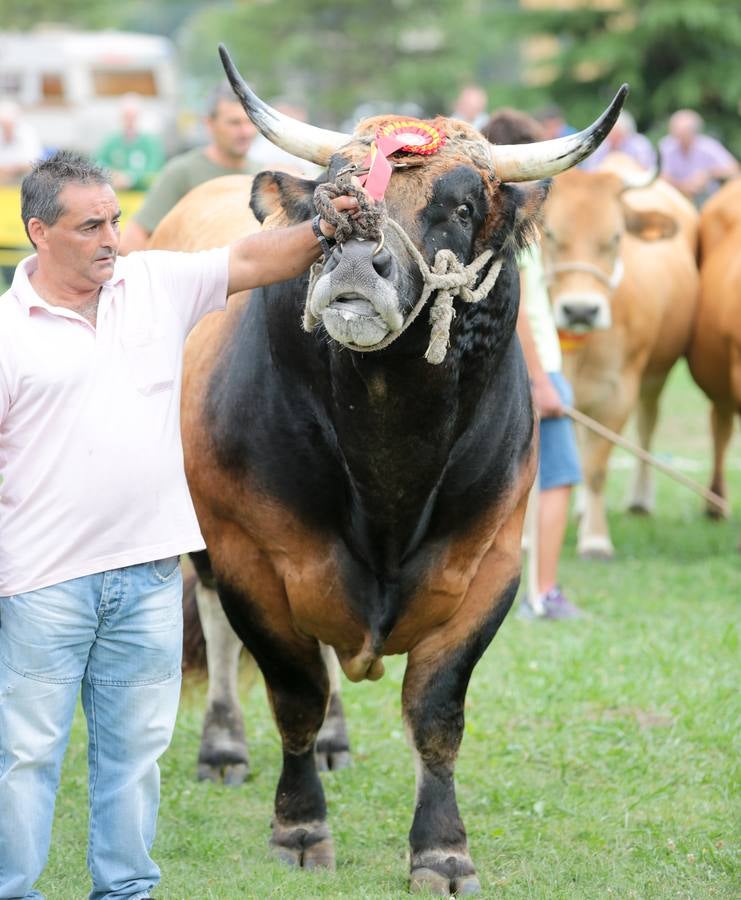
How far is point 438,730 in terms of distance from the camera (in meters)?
4.76

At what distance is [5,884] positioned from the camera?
3949 millimetres

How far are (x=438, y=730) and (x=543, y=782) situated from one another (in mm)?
1018

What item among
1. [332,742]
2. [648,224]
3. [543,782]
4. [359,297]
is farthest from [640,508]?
[359,297]

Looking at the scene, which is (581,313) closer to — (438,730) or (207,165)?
(207,165)

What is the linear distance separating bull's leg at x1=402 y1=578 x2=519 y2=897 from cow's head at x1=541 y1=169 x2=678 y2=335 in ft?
14.0

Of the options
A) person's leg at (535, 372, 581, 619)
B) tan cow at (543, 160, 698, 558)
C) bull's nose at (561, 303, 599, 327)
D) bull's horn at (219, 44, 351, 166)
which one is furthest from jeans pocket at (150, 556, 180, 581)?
bull's nose at (561, 303, 599, 327)

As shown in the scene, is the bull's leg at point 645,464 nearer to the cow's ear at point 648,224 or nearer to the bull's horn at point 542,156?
the cow's ear at point 648,224

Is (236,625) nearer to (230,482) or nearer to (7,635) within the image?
(230,482)

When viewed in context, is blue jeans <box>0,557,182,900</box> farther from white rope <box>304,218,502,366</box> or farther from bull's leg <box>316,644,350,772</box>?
bull's leg <box>316,644,350,772</box>

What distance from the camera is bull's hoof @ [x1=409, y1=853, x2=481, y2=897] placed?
4594mm

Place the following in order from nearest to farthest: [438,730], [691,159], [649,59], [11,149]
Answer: [438,730] → [691,159] → [11,149] → [649,59]

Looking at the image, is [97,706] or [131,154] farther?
[131,154]

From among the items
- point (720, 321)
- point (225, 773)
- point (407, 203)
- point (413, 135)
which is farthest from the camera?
point (720, 321)

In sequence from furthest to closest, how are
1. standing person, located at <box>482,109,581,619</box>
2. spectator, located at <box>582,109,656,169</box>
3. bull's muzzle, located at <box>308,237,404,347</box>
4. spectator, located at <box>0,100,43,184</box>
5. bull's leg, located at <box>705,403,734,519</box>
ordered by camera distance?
spectator, located at <box>0,100,43,184</box>
spectator, located at <box>582,109,656,169</box>
bull's leg, located at <box>705,403,734,519</box>
standing person, located at <box>482,109,581,619</box>
bull's muzzle, located at <box>308,237,404,347</box>
